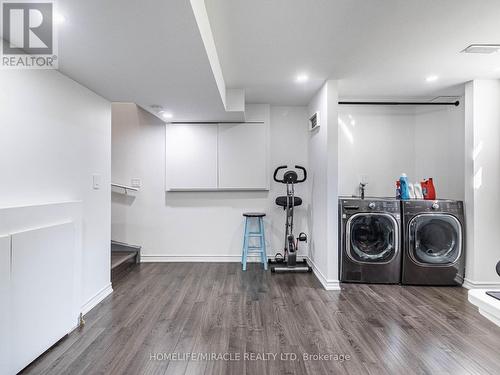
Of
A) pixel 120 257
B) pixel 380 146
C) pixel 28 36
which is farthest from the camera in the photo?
pixel 380 146

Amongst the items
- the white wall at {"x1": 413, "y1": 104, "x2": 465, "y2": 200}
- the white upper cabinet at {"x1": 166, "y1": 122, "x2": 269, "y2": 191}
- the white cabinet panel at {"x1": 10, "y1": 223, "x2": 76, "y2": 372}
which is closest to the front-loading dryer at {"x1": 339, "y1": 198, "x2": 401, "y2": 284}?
the white wall at {"x1": 413, "y1": 104, "x2": 465, "y2": 200}

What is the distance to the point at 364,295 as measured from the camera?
9.71 feet

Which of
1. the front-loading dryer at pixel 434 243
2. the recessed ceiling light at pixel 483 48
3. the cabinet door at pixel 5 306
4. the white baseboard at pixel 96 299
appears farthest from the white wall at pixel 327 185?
the cabinet door at pixel 5 306

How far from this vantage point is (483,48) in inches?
93.6

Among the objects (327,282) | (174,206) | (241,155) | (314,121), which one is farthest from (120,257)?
(314,121)

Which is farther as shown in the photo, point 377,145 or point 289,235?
point 377,145

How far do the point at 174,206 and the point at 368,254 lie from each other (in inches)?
109

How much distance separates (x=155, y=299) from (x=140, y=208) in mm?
1756

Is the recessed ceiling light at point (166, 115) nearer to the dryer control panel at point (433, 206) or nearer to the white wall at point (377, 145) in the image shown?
the white wall at point (377, 145)

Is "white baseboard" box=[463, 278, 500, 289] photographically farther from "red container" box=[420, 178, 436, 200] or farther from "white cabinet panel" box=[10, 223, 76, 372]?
"white cabinet panel" box=[10, 223, 76, 372]

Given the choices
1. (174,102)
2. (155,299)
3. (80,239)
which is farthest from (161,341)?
(174,102)

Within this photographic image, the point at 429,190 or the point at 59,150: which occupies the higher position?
the point at 59,150

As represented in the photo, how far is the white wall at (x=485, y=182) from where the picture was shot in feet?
10.2

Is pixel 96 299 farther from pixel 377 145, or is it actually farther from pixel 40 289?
pixel 377 145
